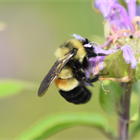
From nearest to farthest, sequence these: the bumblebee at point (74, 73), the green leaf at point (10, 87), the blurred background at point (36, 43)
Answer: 1. the bumblebee at point (74, 73)
2. the green leaf at point (10, 87)
3. the blurred background at point (36, 43)

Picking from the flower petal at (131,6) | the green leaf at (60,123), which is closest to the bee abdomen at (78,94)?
the green leaf at (60,123)

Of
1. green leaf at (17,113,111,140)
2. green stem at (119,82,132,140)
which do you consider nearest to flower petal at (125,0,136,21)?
green stem at (119,82,132,140)

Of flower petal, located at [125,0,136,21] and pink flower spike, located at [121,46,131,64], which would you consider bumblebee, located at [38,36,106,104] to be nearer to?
pink flower spike, located at [121,46,131,64]

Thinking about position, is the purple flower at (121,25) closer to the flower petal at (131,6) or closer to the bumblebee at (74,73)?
the flower petal at (131,6)

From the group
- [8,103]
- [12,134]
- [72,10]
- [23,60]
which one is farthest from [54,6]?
[12,134]

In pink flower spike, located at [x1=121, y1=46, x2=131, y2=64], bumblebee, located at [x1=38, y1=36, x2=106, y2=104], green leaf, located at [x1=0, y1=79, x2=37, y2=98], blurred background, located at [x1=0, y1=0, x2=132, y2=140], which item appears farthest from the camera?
blurred background, located at [x1=0, y1=0, x2=132, y2=140]

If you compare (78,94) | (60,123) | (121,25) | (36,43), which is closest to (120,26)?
(121,25)

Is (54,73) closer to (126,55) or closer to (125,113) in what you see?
(126,55)
